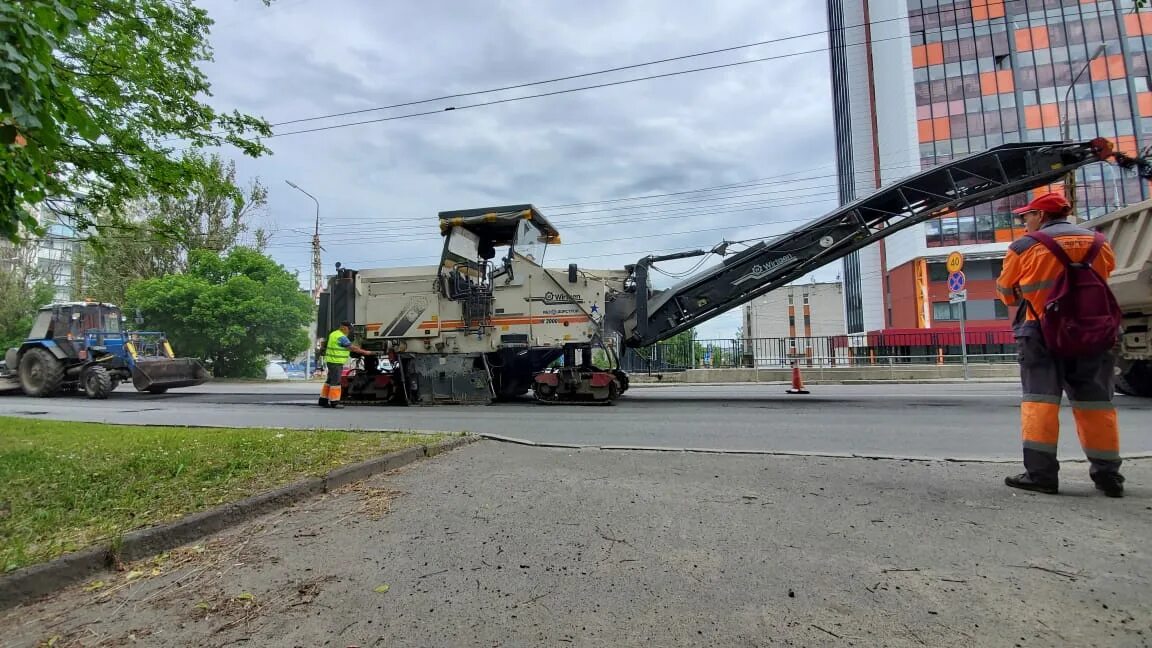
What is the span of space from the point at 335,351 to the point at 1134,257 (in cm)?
1325

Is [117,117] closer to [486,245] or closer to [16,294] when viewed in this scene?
[486,245]

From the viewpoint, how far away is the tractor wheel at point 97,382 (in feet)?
49.1

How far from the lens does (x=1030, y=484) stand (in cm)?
385

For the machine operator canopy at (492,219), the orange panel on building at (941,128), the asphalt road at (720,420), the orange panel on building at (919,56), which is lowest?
the asphalt road at (720,420)

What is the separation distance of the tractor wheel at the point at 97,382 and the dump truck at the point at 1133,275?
2110 cm

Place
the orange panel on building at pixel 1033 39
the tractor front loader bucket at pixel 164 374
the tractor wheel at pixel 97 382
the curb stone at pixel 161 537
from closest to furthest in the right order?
the curb stone at pixel 161 537 → the tractor wheel at pixel 97 382 → the tractor front loader bucket at pixel 164 374 → the orange panel on building at pixel 1033 39

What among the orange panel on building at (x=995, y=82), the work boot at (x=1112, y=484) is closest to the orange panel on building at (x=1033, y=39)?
the orange panel on building at (x=995, y=82)

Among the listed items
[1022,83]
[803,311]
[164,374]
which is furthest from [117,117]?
[803,311]

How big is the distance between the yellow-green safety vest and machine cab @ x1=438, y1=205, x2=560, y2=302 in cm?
216

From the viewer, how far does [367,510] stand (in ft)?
12.7

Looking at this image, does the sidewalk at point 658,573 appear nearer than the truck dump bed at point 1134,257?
Yes

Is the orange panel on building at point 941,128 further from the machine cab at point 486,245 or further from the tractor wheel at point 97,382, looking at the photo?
the tractor wheel at point 97,382

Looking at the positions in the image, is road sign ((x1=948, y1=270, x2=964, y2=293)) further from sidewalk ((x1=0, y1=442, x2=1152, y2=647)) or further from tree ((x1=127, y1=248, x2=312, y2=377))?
tree ((x1=127, y1=248, x2=312, y2=377))

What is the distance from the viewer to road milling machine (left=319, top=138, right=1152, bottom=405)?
1066 centimetres
